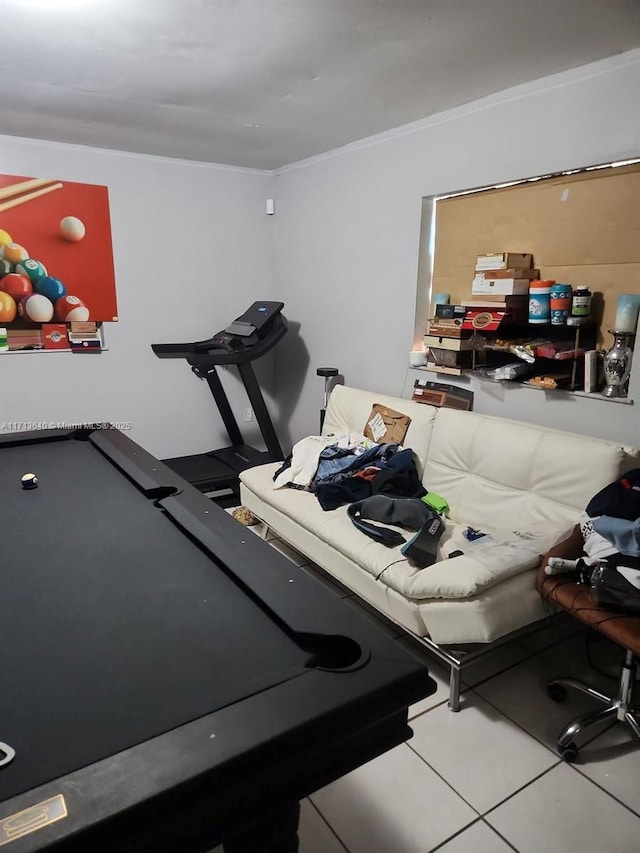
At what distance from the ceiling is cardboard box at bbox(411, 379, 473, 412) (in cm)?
141

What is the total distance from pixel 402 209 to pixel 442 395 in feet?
3.68

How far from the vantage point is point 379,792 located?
1640mm

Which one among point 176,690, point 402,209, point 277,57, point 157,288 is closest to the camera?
point 176,690

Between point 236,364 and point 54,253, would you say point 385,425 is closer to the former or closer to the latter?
point 236,364

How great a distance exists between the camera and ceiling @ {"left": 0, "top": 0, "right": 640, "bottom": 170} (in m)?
1.72

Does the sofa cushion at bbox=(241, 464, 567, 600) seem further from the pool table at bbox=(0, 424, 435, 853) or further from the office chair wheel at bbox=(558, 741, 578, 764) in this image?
the pool table at bbox=(0, 424, 435, 853)

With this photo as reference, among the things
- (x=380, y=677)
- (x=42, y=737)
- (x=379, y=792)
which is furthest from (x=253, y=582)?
(x=379, y=792)

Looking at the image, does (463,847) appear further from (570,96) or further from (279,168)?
(279,168)

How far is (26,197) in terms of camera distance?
10.8 feet

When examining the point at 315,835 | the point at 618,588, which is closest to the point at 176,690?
the point at 315,835

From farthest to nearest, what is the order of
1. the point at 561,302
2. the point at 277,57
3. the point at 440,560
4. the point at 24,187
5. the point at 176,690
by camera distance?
the point at 24,187, the point at 561,302, the point at 440,560, the point at 277,57, the point at 176,690

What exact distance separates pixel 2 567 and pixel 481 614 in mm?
1471

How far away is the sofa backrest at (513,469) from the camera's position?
2.08m

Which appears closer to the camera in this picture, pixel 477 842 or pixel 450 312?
pixel 477 842
